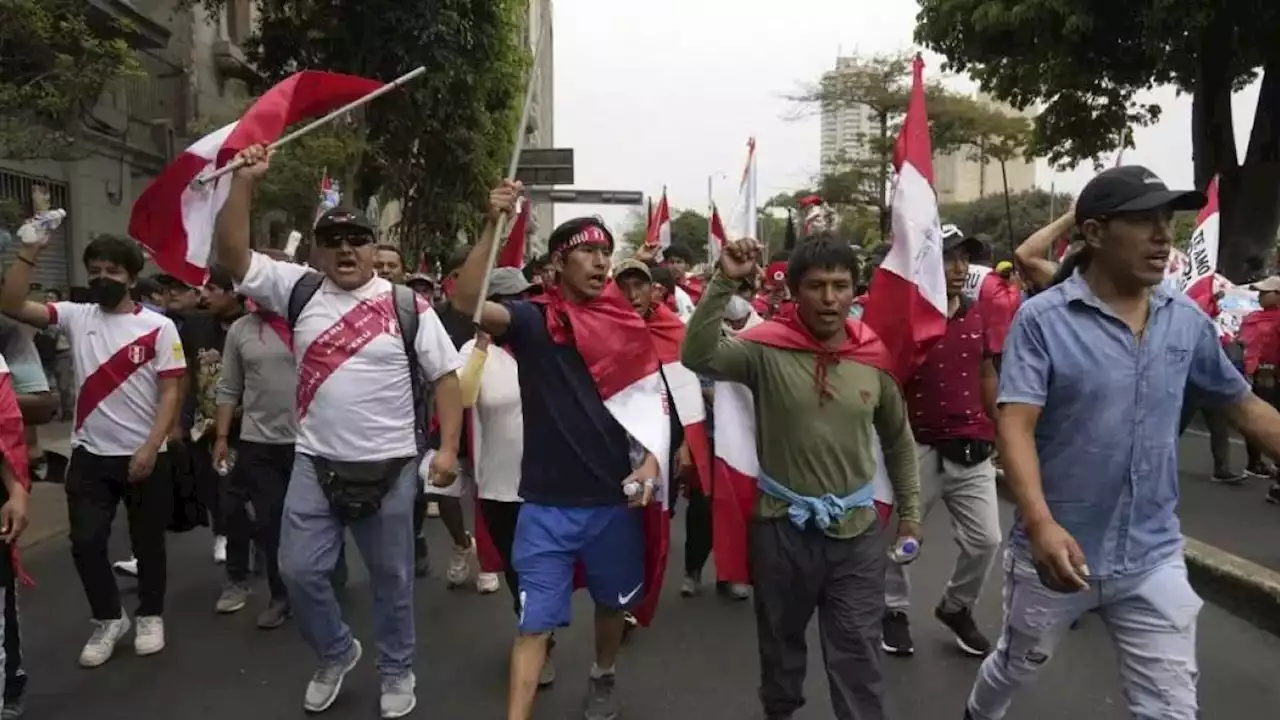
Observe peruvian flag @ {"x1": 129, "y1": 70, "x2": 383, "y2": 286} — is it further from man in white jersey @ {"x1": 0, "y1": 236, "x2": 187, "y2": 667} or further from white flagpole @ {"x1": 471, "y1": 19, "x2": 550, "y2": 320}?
white flagpole @ {"x1": 471, "y1": 19, "x2": 550, "y2": 320}

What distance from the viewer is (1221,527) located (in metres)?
7.42

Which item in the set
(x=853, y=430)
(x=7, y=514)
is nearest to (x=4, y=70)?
(x=7, y=514)

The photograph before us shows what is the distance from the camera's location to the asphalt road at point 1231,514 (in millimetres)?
6836

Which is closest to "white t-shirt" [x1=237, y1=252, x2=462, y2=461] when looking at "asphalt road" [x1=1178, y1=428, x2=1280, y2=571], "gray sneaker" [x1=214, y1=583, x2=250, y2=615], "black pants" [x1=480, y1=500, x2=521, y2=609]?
"black pants" [x1=480, y1=500, x2=521, y2=609]

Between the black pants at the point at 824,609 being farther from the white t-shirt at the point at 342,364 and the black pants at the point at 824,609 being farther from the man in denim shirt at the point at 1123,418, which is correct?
the white t-shirt at the point at 342,364

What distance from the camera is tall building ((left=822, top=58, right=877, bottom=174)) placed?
120ft

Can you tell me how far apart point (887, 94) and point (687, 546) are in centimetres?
3169

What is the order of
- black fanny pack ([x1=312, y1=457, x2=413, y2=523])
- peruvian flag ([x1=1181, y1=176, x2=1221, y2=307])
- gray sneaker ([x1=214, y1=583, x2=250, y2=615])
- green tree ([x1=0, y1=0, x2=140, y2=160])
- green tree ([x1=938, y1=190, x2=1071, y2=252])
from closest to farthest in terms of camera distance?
black fanny pack ([x1=312, y1=457, x2=413, y2=523]) → gray sneaker ([x1=214, y1=583, x2=250, y2=615]) → green tree ([x1=0, y1=0, x2=140, y2=160]) → peruvian flag ([x1=1181, y1=176, x2=1221, y2=307]) → green tree ([x1=938, y1=190, x2=1071, y2=252])

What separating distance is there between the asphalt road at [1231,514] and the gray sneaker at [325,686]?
5.16 meters

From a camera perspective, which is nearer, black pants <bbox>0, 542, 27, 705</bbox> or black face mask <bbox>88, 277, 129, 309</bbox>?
black pants <bbox>0, 542, 27, 705</bbox>

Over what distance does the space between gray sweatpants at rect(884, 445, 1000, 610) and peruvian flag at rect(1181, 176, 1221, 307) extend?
11.6 feet

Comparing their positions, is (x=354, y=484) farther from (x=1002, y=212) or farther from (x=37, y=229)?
(x=1002, y=212)

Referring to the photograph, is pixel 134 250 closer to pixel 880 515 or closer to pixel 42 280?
pixel 880 515

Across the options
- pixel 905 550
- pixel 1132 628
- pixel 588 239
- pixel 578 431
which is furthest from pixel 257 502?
pixel 1132 628
